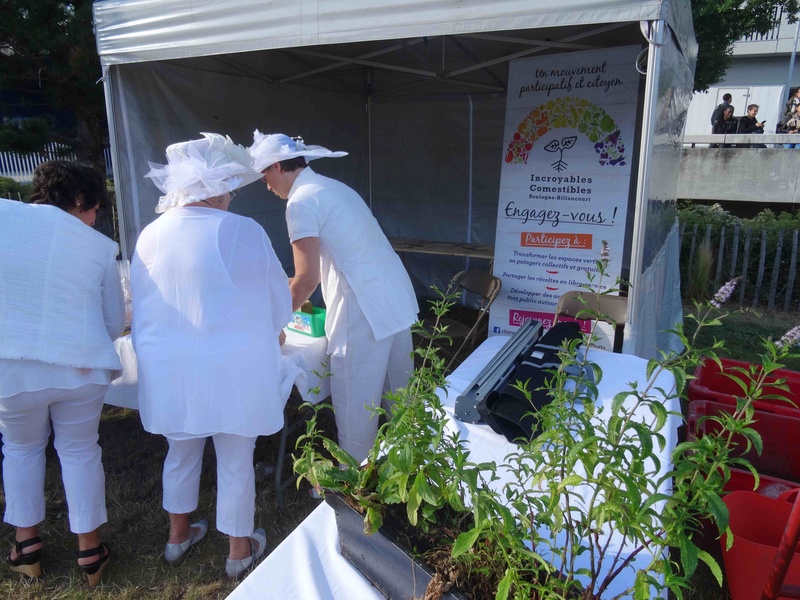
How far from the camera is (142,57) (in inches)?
129

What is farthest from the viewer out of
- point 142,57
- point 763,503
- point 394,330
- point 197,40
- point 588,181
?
point 588,181

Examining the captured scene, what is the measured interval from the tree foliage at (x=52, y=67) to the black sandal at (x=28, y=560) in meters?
3.60

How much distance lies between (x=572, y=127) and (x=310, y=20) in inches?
71.4

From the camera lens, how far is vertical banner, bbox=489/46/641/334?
345cm

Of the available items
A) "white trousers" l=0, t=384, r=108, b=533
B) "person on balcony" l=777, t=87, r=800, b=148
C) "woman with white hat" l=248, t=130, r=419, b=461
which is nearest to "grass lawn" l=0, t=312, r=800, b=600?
"white trousers" l=0, t=384, r=108, b=533

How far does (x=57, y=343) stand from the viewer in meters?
1.80

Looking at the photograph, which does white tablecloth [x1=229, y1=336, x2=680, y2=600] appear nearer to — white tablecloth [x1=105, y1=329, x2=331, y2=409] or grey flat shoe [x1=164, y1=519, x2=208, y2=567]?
white tablecloth [x1=105, y1=329, x2=331, y2=409]

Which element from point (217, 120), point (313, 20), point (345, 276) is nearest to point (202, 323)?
point (345, 276)

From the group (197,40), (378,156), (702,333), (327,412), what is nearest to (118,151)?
(197,40)

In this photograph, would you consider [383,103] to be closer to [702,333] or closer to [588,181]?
[588,181]

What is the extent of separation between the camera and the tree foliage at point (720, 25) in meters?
7.60

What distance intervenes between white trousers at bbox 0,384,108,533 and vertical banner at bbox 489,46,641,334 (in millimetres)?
2728

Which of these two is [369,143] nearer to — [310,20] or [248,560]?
[310,20]

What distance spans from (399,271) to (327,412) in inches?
46.6
